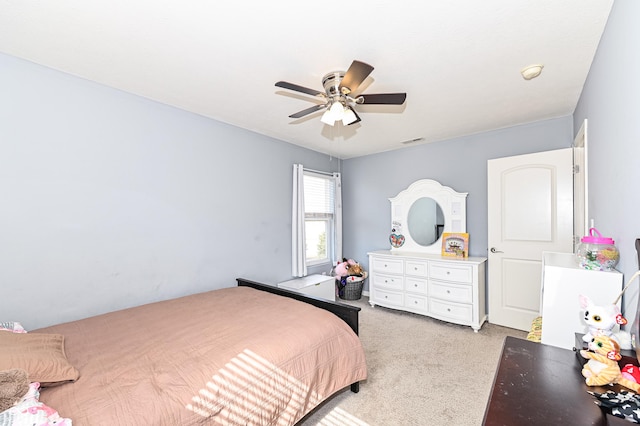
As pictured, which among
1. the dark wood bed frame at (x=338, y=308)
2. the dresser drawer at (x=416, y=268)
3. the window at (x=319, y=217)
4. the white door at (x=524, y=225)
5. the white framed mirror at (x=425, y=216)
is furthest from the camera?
the window at (x=319, y=217)

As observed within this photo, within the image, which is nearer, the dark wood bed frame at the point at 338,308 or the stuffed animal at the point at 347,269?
the dark wood bed frame at the point at 338,308

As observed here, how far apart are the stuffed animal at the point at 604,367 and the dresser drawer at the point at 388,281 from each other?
9.30ft

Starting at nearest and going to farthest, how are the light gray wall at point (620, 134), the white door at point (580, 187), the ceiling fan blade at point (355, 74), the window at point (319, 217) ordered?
the light gray wall at point (620, 134) → the ceiling fan blade at point (355, 74) → the white door at point (580, 187) → the window at point (319, 217)

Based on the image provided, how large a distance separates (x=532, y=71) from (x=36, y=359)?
3.39 m

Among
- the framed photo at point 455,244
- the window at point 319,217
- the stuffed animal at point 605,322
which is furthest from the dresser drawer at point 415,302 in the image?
the stuffed animal at point 605,322

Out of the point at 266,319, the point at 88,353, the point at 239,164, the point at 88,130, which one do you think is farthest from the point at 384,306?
the point at 88,130

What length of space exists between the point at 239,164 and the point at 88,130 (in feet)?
4.61

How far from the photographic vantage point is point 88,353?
1.56 metres

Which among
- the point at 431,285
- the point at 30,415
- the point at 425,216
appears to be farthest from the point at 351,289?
the point at 30,415

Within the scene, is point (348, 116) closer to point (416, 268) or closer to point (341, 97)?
point (341, 97)

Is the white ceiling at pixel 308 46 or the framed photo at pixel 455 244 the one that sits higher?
the white ceiling at pixel 308 46

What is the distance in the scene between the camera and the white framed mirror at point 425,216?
3.78 m

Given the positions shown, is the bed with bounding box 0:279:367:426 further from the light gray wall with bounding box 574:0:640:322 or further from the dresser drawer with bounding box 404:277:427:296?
the dresser drawer with bounding box 404:277:427:296

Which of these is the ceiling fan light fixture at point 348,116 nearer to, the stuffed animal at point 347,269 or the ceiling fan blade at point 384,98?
the ceiling fan blade at point 384,98
